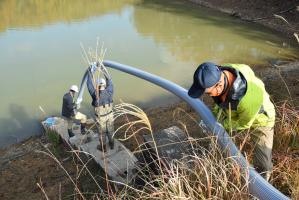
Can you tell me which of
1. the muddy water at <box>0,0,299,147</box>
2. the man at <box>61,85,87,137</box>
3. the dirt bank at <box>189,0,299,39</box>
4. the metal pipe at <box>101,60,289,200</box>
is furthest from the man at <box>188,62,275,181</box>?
the dirt bank at <box>189,0,299,39</box>

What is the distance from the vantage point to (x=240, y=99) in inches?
135

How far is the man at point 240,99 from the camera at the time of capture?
10.6 feet

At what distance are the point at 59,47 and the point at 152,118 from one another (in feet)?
27.6

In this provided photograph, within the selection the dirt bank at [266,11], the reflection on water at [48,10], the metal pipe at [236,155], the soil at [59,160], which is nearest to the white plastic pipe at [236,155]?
the metal pipe at [236,155]

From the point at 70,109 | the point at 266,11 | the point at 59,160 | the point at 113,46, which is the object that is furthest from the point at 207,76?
the point at 266,11

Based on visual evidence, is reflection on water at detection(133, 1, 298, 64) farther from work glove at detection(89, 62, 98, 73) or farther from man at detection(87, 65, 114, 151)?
work glove at detection(89, 62, 98, 73)

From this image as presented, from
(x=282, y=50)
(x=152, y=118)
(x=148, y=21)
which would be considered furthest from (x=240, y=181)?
(x=148, y=21)

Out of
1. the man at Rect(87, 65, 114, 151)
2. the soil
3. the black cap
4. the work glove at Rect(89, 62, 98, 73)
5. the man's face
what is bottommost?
the soil

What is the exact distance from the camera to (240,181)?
320 centimetres

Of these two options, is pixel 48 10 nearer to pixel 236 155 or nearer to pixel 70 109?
pixel 70 109

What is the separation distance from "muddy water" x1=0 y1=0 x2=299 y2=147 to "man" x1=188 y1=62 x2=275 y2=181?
7.46m

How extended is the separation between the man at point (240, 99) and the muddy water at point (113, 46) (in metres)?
7.46

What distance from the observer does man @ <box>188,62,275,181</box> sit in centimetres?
324

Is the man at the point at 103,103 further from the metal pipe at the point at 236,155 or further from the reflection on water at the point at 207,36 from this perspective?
the reflection on water at the point at 207,36
